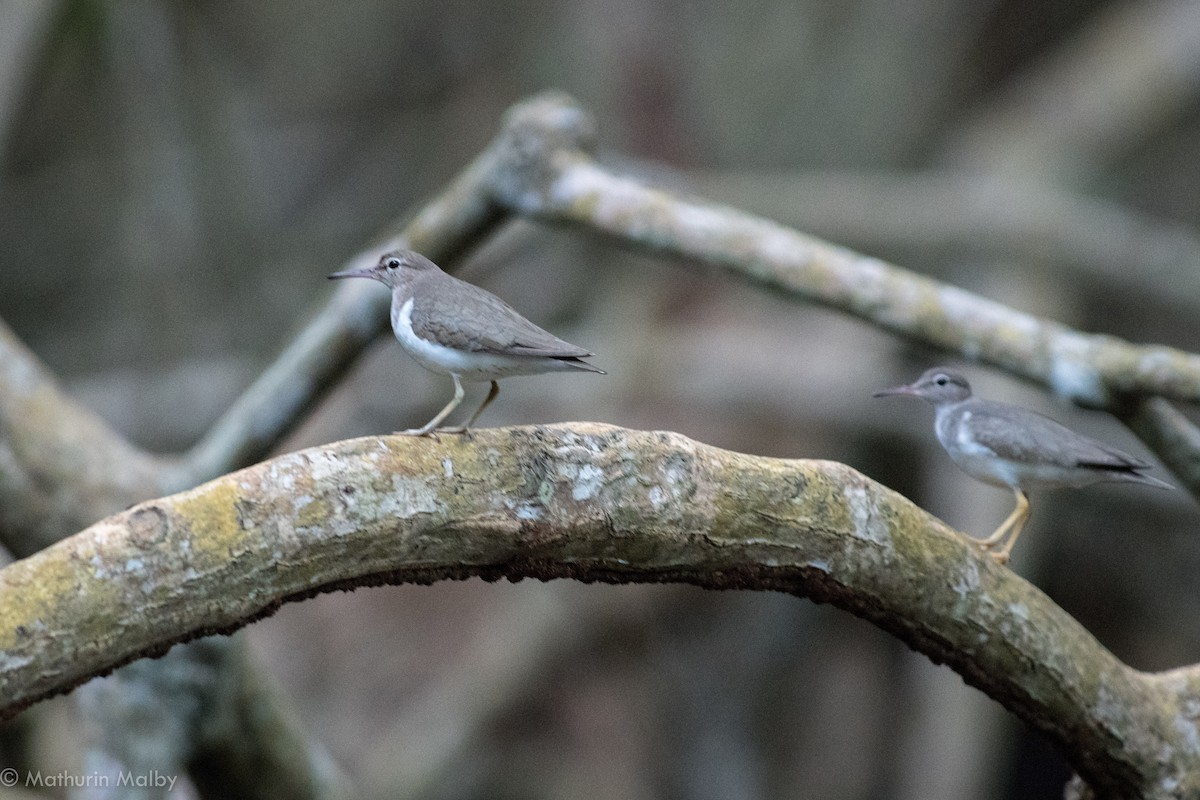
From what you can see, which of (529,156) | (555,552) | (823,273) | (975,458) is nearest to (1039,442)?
(975,458)

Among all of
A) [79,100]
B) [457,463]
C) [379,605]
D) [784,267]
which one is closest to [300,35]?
[79,100]

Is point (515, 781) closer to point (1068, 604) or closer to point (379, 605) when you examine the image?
point (379, 605)

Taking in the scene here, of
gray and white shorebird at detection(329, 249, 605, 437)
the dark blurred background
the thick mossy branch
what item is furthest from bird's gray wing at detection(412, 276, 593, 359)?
the dark blurred background

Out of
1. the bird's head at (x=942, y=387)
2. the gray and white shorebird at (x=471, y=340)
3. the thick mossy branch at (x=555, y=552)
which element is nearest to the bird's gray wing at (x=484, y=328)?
the gray and white shorebird at (x=471, y=340)

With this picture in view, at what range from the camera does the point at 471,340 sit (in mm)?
3234

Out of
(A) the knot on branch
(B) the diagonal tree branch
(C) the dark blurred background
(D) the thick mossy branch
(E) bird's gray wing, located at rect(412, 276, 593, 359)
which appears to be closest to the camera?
(D) the thick mossy branch

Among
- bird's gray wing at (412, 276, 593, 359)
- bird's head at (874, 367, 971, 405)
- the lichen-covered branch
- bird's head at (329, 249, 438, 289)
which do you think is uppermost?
the lichen-covered branch

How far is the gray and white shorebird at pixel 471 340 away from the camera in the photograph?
3.17 m

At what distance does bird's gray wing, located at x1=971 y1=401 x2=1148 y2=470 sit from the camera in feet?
12.1

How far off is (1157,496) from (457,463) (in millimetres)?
7395

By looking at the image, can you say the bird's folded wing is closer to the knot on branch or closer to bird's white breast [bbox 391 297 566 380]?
bird's white breast [bbox 391 297 566 380]

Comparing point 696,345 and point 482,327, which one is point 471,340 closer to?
point 482,327

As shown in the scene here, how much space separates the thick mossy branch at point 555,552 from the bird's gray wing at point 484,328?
26cm

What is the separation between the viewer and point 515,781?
10.3m
